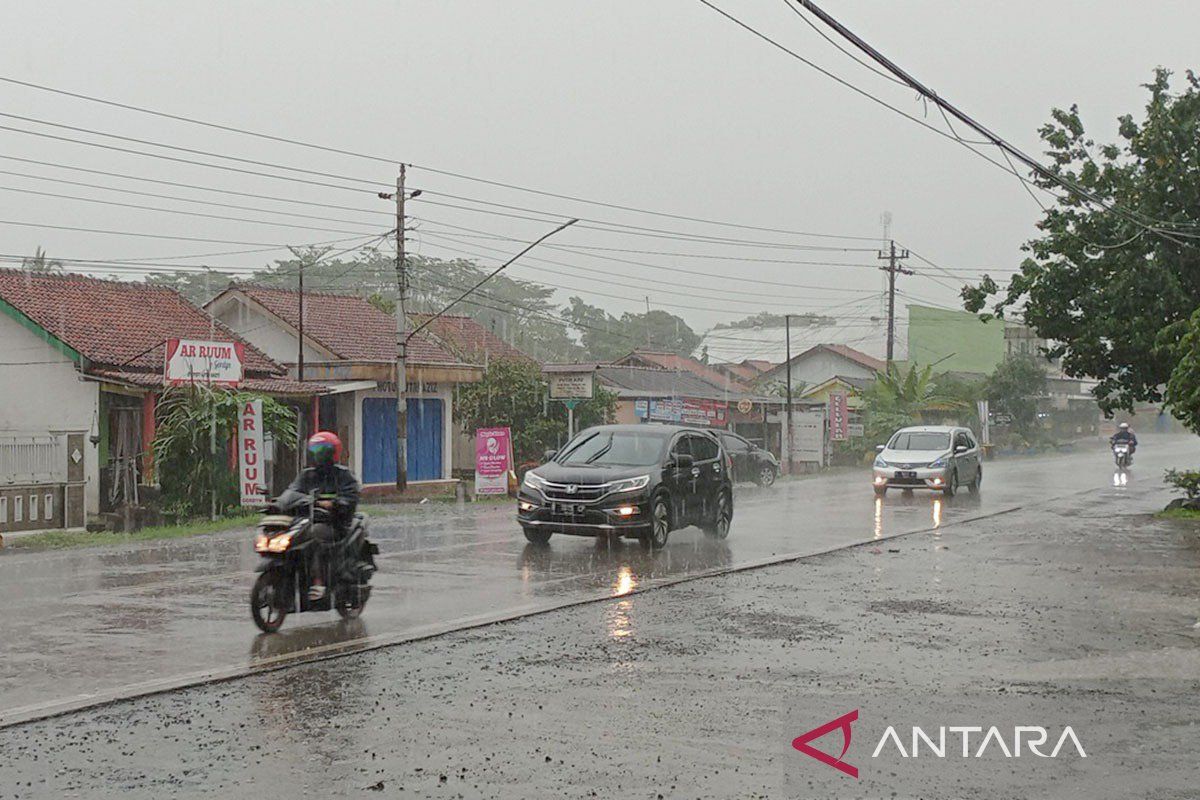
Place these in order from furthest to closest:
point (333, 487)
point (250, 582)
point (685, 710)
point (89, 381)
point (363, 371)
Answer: point (363, 371)
point (89, 381)
point (250, 582)
point (333, 487)
point (685, 710)

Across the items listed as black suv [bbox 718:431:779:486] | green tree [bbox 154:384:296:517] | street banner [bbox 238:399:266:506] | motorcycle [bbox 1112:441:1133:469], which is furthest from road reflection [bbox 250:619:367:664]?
motorcycle [bbox 1112:441:1133:469]

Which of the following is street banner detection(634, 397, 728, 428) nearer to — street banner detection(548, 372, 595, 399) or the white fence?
street banner detection(548, 372, 595, 399)

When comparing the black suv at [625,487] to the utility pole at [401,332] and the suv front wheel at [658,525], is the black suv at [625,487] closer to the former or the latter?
the suv front wheel at [658,525]

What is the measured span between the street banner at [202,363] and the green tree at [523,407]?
13.2 m

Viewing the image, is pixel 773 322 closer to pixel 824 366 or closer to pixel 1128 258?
pixel 824 366

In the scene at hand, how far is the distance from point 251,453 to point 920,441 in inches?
666

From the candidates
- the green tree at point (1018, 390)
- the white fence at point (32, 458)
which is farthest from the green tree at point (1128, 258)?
the green tree at point (1018, 390)

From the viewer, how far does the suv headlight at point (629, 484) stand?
17.4 m

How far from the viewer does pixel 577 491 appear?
17422 millimetres

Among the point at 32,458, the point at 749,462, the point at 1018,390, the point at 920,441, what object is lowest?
the point at 749,462

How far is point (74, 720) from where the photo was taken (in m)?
7.68

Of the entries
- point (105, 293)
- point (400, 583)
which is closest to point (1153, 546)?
point (400, 583)

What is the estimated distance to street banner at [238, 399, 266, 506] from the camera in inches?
976

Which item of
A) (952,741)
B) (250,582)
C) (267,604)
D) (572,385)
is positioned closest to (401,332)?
(572,385)
